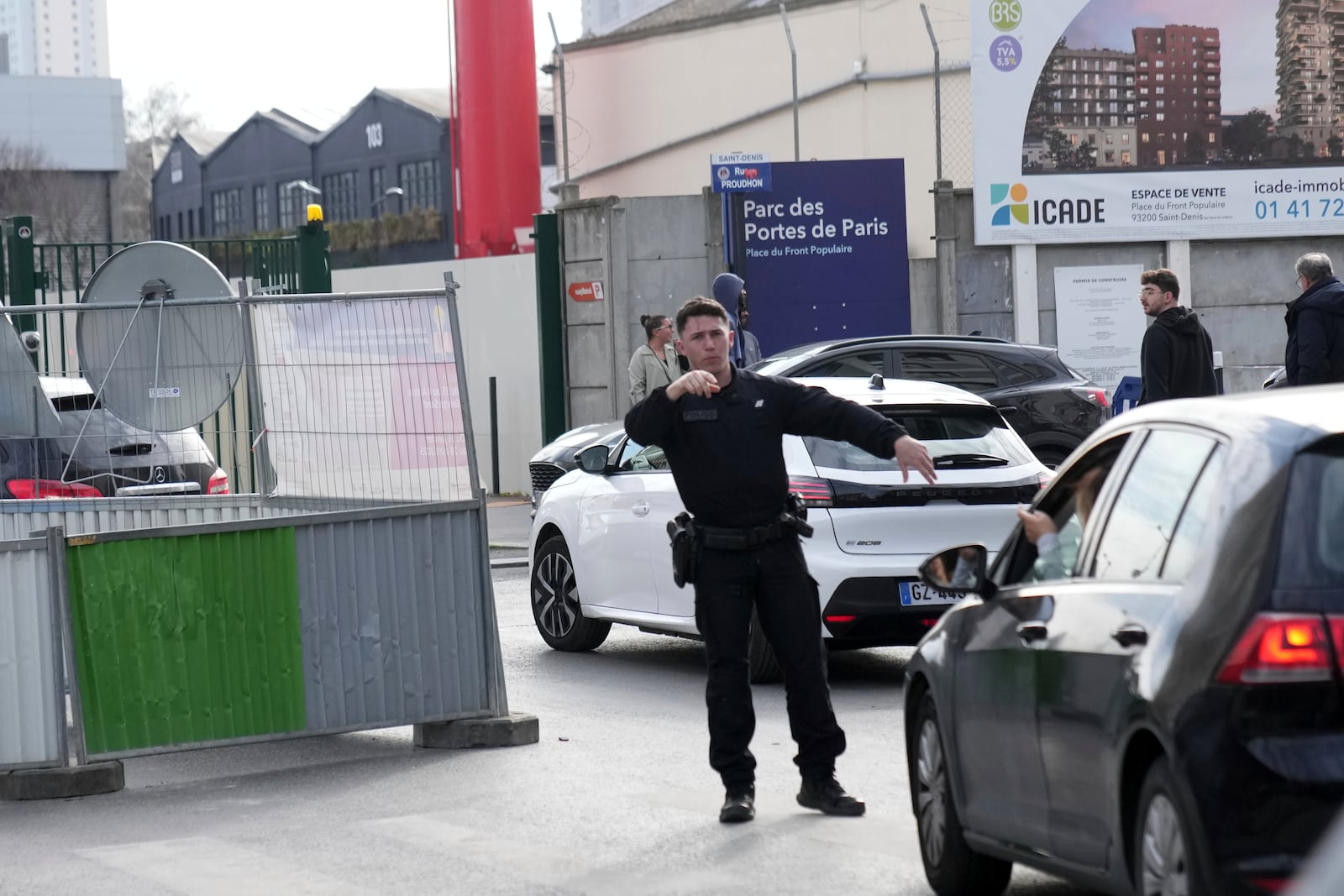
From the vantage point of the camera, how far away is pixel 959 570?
18.4ft

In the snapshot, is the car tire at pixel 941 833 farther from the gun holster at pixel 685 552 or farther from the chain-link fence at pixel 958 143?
the chain-link fence at pixel 958 143

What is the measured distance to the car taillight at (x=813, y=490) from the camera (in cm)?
984

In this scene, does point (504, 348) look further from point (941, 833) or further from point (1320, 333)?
point (941, 833)

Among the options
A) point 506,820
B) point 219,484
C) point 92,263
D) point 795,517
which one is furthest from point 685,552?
point 92,263

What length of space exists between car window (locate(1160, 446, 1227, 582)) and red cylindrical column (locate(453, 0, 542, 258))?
32.3m

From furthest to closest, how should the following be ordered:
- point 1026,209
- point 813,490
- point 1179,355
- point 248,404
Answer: point 1026,209 → point 1179,355 → point 813,490 → point 248,404

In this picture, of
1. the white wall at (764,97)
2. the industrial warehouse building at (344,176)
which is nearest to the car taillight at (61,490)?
the white wall at (764,97)

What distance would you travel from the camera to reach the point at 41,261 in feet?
65.9

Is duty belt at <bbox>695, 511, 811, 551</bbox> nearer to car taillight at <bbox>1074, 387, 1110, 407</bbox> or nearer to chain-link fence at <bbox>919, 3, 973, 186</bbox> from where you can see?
car taillight at <bbox>1074, 387, 1110, 407</bbox>

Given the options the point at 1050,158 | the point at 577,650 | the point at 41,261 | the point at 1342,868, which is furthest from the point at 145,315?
the point at 1050,158

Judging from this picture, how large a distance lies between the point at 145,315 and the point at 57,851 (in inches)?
141

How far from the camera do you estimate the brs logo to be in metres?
23.3

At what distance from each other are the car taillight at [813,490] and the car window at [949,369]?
6.46m

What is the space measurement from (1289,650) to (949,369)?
12.5m
